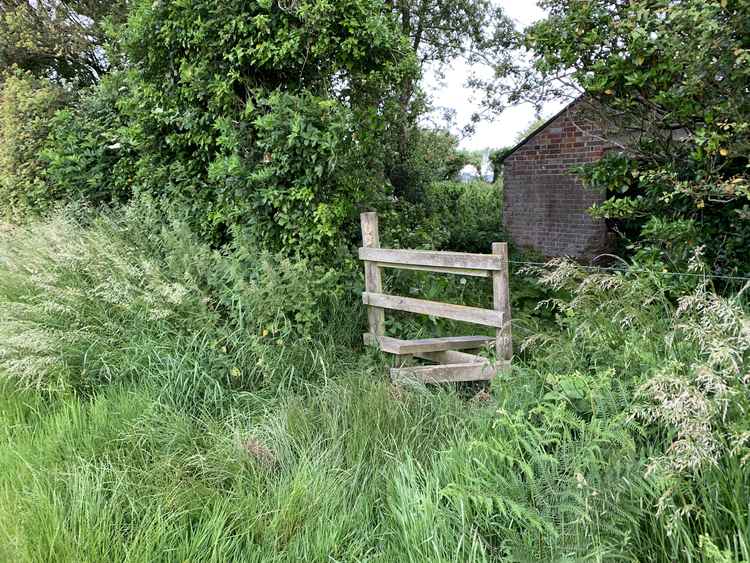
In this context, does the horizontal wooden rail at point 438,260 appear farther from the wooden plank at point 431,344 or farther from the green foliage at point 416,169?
the green foliage at point 416,169

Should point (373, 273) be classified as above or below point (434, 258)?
below

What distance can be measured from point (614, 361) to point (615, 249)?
25.0 ft

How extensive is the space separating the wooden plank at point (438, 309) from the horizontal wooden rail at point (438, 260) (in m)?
0.27

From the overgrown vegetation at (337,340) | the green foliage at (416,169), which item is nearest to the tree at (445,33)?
the green foliage at (416,169)

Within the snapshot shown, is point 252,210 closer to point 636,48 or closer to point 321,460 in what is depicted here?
point 321,460

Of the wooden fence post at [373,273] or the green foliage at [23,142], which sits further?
the green foliage at [23,142]

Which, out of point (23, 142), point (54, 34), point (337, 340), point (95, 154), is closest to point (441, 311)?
point (337, 340)

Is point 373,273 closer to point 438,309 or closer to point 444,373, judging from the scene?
point 438,309

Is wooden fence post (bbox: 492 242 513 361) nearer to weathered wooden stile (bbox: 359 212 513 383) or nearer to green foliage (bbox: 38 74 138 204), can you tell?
weathered wooden stile (bbox: 359 212 513 383)

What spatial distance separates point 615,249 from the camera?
10.1m

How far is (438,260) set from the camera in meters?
4.34

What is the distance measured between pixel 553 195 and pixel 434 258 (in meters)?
7.86

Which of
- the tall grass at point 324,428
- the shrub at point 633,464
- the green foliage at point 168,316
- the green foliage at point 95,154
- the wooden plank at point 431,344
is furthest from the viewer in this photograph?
the green foliage at point 95,154

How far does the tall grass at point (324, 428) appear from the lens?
2.34 metres
